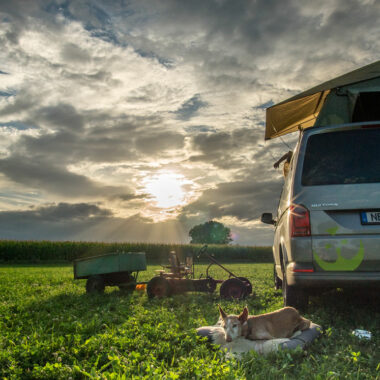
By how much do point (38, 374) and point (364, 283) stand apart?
402 cm

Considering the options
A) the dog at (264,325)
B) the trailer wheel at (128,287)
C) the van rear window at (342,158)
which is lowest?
the trailer wheel at (128,287)

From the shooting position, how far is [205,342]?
4809 mm

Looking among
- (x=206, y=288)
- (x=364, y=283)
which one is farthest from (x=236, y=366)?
(x=206, y=288)

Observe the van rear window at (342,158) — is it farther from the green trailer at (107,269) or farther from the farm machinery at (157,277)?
the green trailer at (107,269)

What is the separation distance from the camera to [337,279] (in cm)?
491

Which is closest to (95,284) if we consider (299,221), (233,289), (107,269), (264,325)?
(107,269)

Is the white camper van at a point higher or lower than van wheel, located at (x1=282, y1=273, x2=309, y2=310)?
higher

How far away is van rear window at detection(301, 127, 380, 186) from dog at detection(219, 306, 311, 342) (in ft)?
6.09

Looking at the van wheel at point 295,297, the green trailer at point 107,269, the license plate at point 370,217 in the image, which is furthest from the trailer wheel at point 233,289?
the license plate at point 370,217

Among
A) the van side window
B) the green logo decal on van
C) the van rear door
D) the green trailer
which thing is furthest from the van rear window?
the green trailer

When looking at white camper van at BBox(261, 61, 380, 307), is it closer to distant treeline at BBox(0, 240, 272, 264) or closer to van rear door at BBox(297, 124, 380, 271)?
van rear door at BBox(297, 124, 380, 271)

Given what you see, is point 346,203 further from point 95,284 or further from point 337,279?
→ point 95,284

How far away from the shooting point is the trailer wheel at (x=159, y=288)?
9.30m

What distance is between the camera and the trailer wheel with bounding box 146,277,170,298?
30.5 feet
